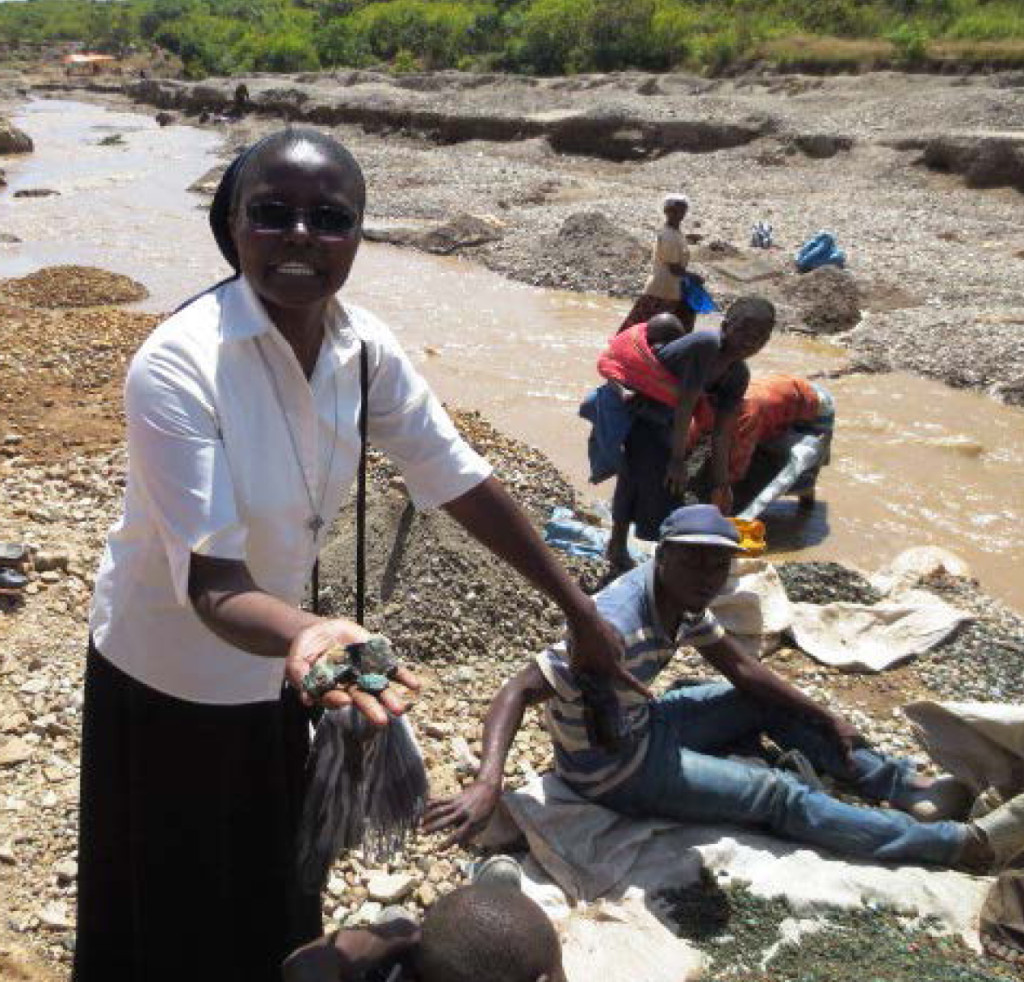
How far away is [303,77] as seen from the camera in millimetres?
37219

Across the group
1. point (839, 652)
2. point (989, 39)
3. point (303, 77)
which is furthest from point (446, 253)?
point (303, 77)

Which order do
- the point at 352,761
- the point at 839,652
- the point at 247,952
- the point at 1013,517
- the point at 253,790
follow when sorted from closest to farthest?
1. the point at 352,761
2. the point at 253,790
3. the point at 247,952
4. the point at 839,652
5. the point at 1013,517

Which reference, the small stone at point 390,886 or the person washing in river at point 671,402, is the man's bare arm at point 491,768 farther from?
the person washing in river at point 671,402

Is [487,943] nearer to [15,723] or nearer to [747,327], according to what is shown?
[15,723]

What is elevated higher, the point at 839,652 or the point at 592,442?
the point at 592,442

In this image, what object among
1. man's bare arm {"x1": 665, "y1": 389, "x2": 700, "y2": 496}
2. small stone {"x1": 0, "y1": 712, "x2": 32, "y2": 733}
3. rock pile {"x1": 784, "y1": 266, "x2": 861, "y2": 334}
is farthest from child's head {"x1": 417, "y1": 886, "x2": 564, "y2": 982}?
rock pile {"x1": 784, "y1": 266, "x2": 861, "y2": 334}

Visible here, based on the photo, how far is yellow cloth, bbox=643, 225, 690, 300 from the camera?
6652 mm

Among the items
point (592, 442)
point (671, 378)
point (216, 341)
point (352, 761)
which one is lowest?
point (592, 442)

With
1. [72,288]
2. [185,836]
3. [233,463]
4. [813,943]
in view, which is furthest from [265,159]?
[72,288]

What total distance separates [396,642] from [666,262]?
356cm

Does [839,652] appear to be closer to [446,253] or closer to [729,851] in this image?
[729,851]

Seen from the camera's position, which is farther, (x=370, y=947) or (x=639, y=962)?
(x=639, y=962)

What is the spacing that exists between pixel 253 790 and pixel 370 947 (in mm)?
355

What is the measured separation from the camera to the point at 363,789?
164 centimetres
